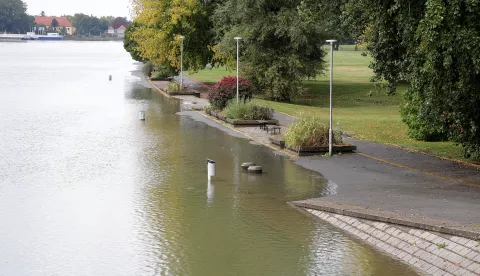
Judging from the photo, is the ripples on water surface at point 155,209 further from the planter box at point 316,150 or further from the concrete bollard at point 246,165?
the planter box at point 316,150

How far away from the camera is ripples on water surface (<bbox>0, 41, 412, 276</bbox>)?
14.2 m

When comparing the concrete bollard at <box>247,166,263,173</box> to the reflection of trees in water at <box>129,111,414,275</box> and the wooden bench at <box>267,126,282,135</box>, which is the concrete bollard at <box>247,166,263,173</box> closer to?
the reflection of trees in water at <box>129,111,414,275</box>

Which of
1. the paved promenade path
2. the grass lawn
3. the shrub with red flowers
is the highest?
the shrub with red flowers

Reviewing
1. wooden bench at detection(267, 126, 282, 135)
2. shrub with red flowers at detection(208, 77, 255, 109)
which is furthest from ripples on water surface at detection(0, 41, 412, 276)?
shrub with red flowers at detection(208, 77, 255, 109)

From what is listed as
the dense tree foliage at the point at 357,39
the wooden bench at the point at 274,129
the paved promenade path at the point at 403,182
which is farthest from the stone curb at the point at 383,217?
the wooden bench at the point at 274,129

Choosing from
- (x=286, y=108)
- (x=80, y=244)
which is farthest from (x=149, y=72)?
(x=80, y=244)

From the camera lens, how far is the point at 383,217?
53.0ft

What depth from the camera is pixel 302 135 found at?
85.5ft

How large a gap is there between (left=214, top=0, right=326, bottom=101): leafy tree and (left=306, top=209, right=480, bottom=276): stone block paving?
32.2 meters

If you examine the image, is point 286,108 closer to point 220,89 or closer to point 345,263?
point 220,89

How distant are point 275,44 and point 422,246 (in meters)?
36.4

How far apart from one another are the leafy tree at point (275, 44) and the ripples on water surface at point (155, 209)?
16.1m

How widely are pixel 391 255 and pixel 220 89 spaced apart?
23.8 metres

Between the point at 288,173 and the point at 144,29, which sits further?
the point at 144,29
